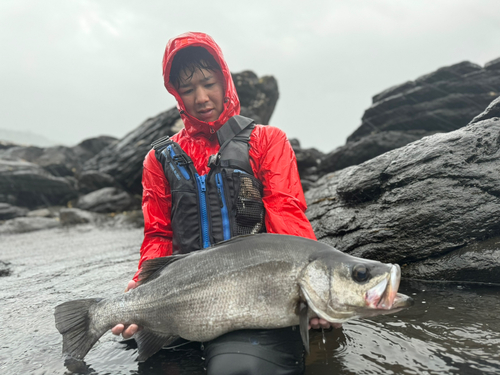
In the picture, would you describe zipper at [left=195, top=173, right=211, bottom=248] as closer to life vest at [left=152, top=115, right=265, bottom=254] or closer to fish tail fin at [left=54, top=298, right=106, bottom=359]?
life vest at [left=152, top=115, right=265, bottom=254]

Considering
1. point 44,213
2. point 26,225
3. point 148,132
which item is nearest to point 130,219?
point 26,225

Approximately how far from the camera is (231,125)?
404 cm

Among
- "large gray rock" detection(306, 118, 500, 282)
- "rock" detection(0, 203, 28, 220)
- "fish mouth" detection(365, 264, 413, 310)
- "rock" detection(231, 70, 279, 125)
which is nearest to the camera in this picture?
"fish mouth" detection(365, 264, 413, 310)

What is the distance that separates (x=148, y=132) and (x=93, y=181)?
16.8 feet

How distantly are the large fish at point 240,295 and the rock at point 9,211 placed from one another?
808 inches

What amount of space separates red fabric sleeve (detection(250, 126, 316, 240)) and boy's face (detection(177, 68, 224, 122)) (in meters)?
0.61

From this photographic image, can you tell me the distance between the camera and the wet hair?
4.14 meters

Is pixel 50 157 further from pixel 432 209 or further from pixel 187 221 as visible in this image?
pixel 432 209

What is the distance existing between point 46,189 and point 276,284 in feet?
81.6

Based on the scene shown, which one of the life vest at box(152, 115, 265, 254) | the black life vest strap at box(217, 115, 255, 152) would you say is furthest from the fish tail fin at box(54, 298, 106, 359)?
the black life vest strap at box(217, 115, 255, 152)

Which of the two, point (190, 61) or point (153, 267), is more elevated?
point (190, 61)

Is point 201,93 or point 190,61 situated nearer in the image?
point 201,93

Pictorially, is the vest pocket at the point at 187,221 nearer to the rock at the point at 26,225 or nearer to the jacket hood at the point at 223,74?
the jacket hood at the point at 223,74

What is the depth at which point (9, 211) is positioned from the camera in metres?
19.7
